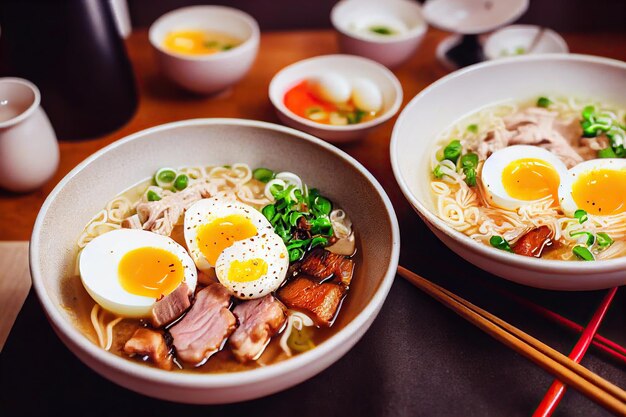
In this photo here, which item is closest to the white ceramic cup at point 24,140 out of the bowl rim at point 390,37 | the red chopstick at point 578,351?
the bowl rim at point 390,37

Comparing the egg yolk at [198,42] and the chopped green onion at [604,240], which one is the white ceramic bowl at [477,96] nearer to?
the chopped green onion at [604,240]

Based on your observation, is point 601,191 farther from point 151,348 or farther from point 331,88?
point 151,348

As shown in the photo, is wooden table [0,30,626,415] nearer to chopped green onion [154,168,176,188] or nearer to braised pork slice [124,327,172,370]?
braised pork slice [124,327,172,370]

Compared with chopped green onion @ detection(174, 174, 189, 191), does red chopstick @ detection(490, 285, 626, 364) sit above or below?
below

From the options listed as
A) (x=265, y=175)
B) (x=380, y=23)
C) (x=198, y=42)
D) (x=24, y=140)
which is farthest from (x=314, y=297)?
(x=380, y=23)

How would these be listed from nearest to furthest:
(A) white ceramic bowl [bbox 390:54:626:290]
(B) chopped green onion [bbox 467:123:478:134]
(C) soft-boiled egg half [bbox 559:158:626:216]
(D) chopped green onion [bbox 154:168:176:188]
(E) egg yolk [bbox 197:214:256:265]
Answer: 1. (A) white ceramic bowl [bbox 390:54:626:290]
2. (E) egg yolk [bbox 197:214:256:265]
3. (C) soft-boiled egg half [bbox 559:158:626:216]
4. (D) chopped green onion [bbox 154:168:176:188]
5. (B) chopped green onion [bbox 467:123:478:134]

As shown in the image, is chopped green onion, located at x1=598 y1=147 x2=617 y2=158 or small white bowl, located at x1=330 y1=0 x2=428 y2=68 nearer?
chopped green onion, located at x1=598 y1=147 x2=617 y2=158

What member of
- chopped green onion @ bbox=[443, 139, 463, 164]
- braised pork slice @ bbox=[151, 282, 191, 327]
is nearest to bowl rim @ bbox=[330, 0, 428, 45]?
chopped green onion @ bbox=[443, 139, 463, 164]

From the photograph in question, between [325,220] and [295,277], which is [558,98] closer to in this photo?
[325,220]
